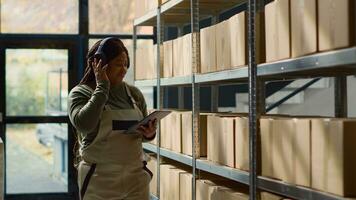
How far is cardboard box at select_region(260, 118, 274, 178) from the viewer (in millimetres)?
2672

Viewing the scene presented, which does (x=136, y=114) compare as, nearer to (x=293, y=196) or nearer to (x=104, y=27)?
(x=293, y=196)

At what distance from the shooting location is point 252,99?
2828mm

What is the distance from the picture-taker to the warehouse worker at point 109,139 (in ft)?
9.69

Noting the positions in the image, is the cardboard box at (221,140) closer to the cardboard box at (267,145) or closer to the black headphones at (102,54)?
the cardboard box at (267,145)

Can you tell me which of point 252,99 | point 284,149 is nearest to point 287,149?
point 284,149

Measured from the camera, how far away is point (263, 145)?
276cm

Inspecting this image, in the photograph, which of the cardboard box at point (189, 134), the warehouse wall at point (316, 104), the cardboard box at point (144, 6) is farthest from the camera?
the warehouse wall at point (316, 104)

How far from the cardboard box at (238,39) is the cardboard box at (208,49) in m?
0.30

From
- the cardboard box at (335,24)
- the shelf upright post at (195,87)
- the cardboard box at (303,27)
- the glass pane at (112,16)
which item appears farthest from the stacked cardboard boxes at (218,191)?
the glass pane at (112,16)

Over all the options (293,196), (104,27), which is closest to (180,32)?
(104,27)

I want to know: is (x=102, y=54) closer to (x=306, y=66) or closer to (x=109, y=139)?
(x=109, y=139)

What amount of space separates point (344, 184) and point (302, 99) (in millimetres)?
4394

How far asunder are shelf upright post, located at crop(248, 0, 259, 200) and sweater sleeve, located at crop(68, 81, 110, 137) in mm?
719

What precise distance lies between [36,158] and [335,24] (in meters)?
5.17
